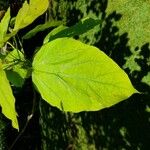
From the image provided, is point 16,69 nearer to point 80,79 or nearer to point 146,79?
point 80,79

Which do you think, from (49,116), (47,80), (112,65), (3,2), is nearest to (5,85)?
(47,80)

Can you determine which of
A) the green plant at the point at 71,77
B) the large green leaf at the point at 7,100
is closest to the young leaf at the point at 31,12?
the green plant at the point at 71,77

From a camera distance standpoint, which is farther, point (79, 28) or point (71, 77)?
point (79, 28)

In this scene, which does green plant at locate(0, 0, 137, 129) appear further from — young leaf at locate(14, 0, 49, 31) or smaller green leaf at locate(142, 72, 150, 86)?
smaller green leaf at locate(142, 72, 150, 86)

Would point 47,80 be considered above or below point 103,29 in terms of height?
above

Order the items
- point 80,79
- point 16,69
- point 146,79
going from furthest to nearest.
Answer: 1. point 146,79
2. point 16,69
3. point 80,79

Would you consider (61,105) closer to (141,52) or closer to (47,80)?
(47,80)

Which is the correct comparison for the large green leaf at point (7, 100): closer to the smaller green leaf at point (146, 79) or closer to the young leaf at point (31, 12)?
the young leaf at point (31, 12)

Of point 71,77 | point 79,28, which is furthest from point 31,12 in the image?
point 79,28
